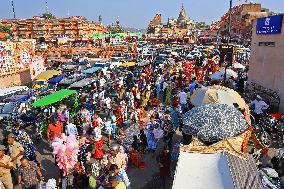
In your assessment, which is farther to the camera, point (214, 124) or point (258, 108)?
point (258, 108)

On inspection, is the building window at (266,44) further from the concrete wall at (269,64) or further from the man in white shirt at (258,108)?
the man in white shirt at (258,108)

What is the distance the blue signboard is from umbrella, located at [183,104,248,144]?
21.3 feet

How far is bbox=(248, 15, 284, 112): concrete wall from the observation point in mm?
12781

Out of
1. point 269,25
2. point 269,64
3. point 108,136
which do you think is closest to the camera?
point 108,136

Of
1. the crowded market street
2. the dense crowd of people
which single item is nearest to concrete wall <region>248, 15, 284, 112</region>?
the crowded market street

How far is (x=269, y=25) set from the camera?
1388 cm

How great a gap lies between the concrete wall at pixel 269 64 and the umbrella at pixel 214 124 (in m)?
5.14

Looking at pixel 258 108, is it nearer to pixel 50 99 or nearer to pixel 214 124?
pixel 214 124

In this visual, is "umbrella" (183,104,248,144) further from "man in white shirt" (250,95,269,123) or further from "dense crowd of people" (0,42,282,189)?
"man in white shirt" (250,95,269,123)

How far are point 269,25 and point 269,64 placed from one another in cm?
187

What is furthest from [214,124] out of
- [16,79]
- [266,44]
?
[16,79]

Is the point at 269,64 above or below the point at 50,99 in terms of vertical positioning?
above

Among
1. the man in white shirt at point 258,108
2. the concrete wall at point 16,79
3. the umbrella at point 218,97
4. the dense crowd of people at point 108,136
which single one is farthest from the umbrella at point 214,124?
the concrete wall at point 16,79

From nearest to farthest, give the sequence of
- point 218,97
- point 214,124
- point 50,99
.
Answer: point 214,124, point 218,97, point 50,99
